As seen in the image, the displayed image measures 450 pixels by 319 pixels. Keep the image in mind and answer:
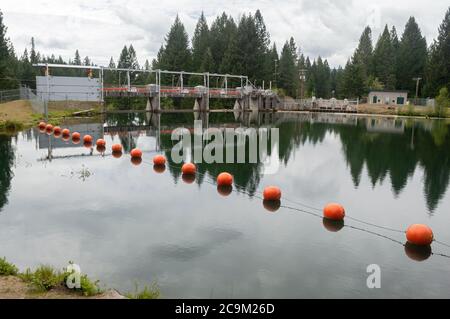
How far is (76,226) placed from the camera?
1359 cm

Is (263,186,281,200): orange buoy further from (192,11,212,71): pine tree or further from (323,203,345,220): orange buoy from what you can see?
(192,11,212,71): pine tree

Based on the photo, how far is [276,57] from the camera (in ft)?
378

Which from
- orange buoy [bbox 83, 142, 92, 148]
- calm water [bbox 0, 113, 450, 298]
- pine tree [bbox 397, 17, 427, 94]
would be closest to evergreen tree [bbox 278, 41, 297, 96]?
pine tree [bbox 397, 17, 427, 94]

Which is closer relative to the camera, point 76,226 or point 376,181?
point 76,226

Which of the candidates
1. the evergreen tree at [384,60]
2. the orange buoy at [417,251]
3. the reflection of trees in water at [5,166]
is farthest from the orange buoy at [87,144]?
the evergreen tree at [384,60]

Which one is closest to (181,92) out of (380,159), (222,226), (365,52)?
(380,159)

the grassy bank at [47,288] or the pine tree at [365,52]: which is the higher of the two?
the pine tree at [365,52]

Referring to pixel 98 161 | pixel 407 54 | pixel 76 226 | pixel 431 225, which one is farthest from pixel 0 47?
pixel 407 54

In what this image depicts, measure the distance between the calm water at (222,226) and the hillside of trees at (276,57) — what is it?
235 ft

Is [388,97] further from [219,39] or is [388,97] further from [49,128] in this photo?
[49,128]

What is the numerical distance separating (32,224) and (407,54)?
332ft

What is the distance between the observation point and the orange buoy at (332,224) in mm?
14023

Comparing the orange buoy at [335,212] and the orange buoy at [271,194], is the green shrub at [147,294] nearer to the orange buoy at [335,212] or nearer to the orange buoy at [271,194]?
the orange buoy at [335,212]

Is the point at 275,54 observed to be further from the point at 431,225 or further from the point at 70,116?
the point at 431,225
